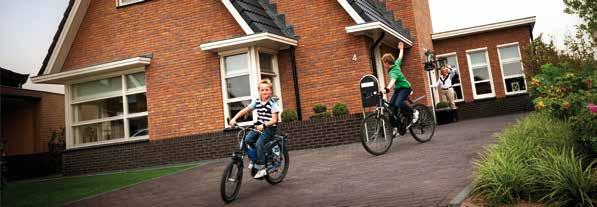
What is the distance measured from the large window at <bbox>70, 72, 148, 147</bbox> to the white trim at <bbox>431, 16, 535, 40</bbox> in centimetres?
1234

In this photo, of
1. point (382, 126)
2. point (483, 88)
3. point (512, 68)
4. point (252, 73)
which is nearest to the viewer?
point (382, 126)

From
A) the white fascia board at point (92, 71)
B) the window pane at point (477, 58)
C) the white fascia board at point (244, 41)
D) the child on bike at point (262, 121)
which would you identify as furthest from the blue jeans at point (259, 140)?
the window pane at point (477, 58)

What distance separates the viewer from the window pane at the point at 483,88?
18414mm

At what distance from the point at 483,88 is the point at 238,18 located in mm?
12082

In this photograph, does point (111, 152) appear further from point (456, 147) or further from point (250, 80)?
point (456, 147)

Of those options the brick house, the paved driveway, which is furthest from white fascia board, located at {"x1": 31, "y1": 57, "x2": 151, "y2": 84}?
the paved driveway

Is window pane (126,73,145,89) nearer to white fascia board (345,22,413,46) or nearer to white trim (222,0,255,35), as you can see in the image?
white trim (222,0,255,35)

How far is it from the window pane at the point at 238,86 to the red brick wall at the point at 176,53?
0.97ft

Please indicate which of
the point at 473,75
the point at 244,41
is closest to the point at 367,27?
the point at 244,41

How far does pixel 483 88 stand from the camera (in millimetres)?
18500

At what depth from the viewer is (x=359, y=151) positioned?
27.8 ft

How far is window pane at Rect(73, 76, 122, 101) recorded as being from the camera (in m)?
13.0

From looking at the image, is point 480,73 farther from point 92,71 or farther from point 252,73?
point 92,71

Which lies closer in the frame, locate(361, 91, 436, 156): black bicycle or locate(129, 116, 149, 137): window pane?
locate(361, 91, 436, 156): black bicycle
